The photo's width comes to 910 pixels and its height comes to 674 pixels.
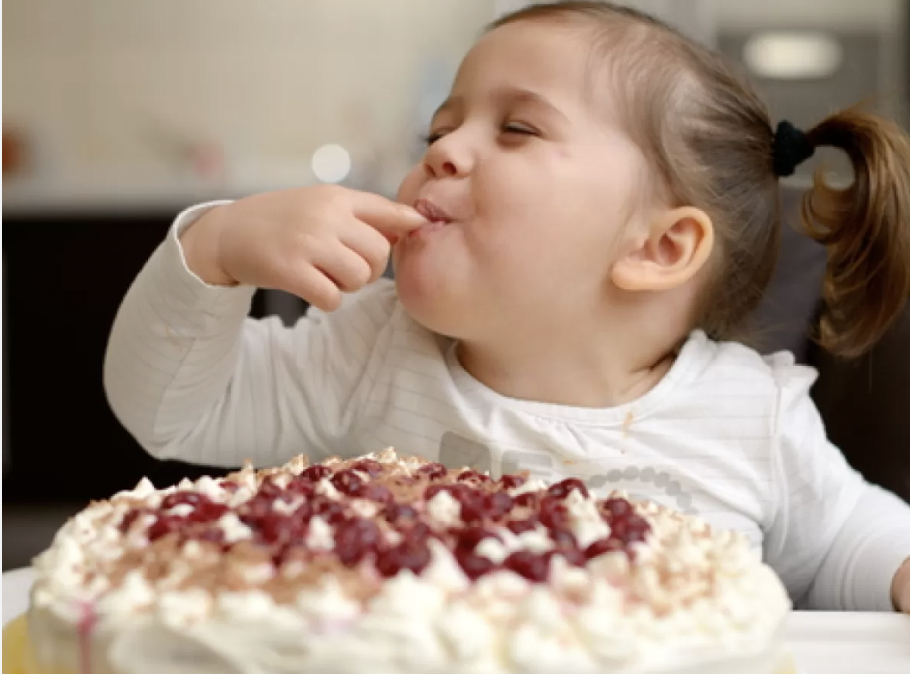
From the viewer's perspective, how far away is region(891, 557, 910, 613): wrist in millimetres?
969

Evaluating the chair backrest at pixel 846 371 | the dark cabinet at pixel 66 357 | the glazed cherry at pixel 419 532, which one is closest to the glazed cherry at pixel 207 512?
the glazed cherry at pixel 419 532

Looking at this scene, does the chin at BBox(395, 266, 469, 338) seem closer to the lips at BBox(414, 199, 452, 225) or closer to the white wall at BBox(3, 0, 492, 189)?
the lips at BBox(414, 199, 452, 225)

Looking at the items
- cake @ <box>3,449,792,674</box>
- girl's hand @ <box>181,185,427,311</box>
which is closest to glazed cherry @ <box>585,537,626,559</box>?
cake @ <box>3,449,792,674</box>

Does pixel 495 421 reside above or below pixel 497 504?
below

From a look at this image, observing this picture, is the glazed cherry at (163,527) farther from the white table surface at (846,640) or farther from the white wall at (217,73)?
the white wall at (217,73)

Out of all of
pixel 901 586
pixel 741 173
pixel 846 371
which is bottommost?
pixel 901 586

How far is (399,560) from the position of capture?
1.72 feet

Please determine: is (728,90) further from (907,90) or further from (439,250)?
(907,90)

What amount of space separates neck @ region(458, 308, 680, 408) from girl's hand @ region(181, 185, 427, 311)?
0.18 m

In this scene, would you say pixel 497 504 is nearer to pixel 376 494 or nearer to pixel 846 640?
pixel 376 494

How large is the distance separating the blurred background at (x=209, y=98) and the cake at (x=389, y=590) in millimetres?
2152

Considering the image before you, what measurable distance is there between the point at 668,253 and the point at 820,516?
1.07 ft

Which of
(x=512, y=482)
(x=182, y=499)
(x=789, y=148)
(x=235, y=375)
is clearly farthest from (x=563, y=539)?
(x=789, y=148)

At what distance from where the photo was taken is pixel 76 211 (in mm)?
2715
